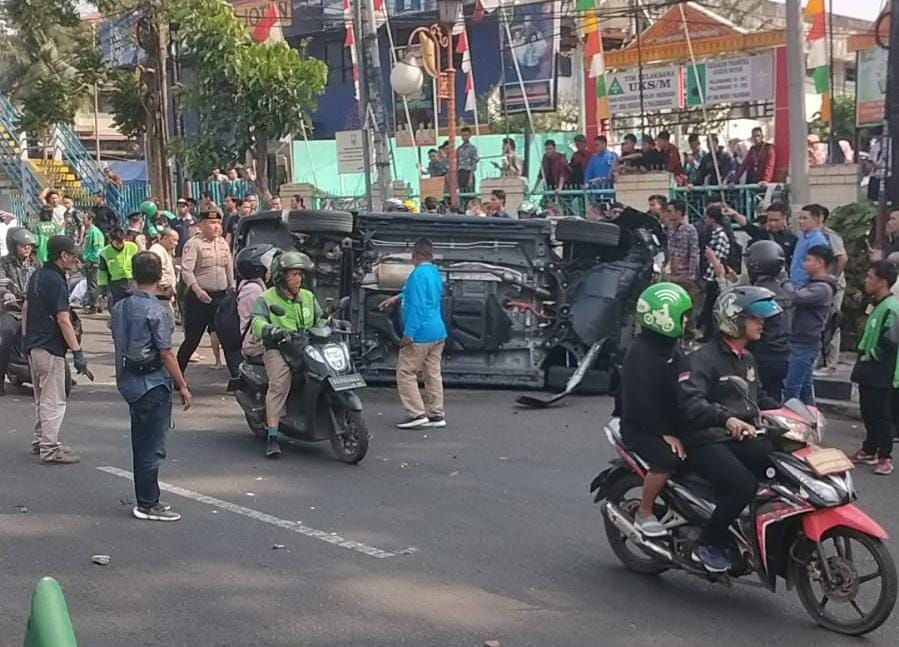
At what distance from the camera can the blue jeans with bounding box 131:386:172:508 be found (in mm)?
7270

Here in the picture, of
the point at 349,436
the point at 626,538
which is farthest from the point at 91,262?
the point at 626,538

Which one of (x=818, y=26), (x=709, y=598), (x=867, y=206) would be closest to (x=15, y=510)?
(x=709, y=598)

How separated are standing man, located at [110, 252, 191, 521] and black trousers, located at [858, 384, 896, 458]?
4.94 meters

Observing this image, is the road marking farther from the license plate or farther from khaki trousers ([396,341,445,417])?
khaki trousers ([396,341,445,417])

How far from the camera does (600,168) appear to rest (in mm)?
19359

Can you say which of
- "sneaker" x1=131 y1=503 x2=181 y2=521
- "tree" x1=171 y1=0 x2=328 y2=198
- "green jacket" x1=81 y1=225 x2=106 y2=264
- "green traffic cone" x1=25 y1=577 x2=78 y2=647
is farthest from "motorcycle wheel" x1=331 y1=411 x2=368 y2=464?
"tree" x1=171 y1=0 x2=328 y2=198

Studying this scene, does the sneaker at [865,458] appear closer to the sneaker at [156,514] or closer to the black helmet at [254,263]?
the sneaker at [156,514]

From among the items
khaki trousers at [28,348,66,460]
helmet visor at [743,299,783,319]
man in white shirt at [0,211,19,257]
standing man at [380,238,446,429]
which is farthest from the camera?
man in white shirt at [0,211,19,257]

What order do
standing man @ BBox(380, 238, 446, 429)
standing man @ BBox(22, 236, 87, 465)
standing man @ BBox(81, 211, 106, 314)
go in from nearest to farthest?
standing man @ BBox(22, 236, 87, 465), standing man @ BBox(380, 238, 446, 429), standing man @ BBox(81, 211, 106, 314)

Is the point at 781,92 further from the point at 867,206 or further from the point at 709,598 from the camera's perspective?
the point at 709,598

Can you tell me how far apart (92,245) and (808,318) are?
13998mm

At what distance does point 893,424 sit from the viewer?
8.90 m

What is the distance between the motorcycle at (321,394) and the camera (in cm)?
880

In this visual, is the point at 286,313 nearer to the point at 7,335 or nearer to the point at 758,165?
the point at 7,335
